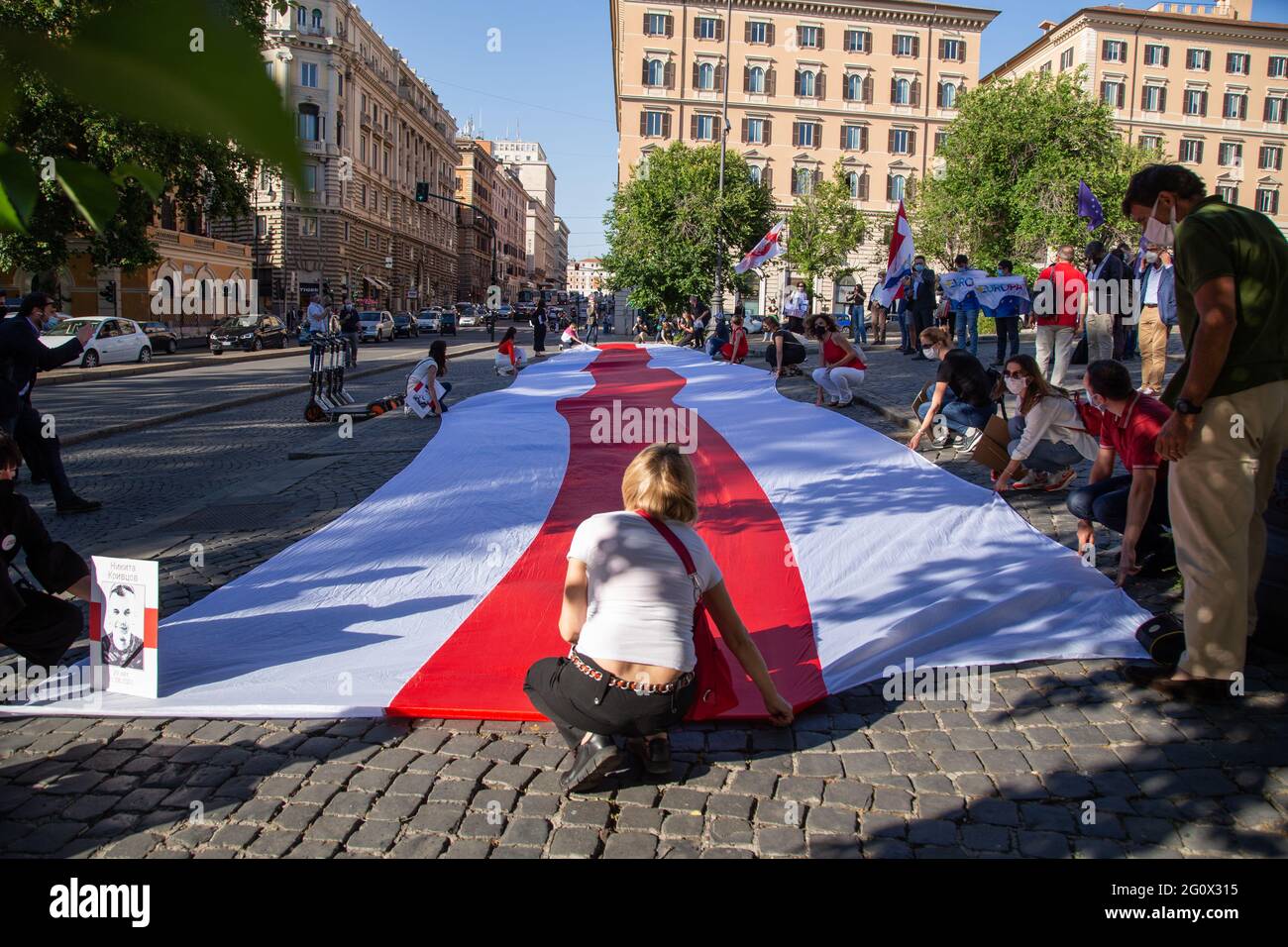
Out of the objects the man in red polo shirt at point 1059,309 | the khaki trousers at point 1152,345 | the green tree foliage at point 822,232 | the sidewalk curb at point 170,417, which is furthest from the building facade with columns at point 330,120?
the green tree foliage at point 822,232

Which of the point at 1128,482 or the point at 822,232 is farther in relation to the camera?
the point at 822,232

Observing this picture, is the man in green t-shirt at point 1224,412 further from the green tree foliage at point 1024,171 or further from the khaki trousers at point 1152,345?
the green tree foliage at point 1024,171

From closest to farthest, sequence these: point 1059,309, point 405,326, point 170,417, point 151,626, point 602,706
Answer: point 602,706, point 151,626, point 1059,309, point 170,417, point 405,326

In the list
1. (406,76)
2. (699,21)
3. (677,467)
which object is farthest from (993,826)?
(699,21)

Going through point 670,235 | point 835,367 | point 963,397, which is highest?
point 670,235

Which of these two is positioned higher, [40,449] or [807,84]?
[807,84]

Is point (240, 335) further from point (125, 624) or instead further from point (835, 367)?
point (125, 624)

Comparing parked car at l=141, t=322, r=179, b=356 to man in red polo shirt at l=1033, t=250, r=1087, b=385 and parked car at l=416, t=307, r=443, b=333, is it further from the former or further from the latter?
man in red polo shirt at l=1033, t=250, r=1087, b=385

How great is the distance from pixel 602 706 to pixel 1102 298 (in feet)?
36.0

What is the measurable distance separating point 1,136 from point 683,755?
335 centimetres

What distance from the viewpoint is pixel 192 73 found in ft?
2.44

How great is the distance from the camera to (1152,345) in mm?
10781

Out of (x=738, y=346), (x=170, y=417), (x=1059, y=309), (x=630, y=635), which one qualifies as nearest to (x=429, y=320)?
(x=738, y=346)
